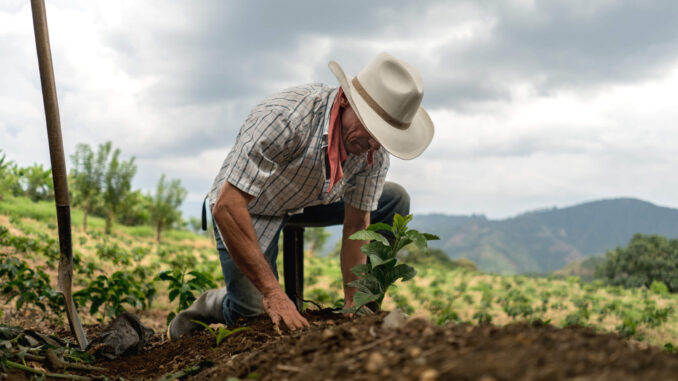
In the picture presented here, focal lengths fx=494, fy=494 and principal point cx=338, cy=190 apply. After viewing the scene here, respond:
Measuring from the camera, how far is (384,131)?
2693 mm

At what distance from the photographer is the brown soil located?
109 centimetres

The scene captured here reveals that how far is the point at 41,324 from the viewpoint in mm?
4336

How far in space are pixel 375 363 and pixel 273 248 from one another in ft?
8.04

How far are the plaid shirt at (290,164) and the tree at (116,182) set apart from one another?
41.4 ft

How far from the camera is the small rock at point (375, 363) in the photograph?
1238 millimetres

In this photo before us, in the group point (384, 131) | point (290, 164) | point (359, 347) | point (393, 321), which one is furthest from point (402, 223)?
point (359, 347)

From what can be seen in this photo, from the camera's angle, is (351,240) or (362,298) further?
(351,240)

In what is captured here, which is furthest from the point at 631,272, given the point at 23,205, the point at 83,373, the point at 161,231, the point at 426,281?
the point at 83,373

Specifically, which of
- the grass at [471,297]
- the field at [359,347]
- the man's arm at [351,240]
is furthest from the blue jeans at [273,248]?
the grass at [471,297]

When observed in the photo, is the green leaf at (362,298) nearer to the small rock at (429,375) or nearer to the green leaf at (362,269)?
the green leaf at (362,269)

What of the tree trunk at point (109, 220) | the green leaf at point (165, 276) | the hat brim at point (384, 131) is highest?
the hat brim at point (384, 131)

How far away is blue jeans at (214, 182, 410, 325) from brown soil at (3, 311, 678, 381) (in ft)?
4.59

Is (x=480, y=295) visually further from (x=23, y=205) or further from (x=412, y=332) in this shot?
(x=23, y=205)

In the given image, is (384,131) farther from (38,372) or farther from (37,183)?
(37,183)
